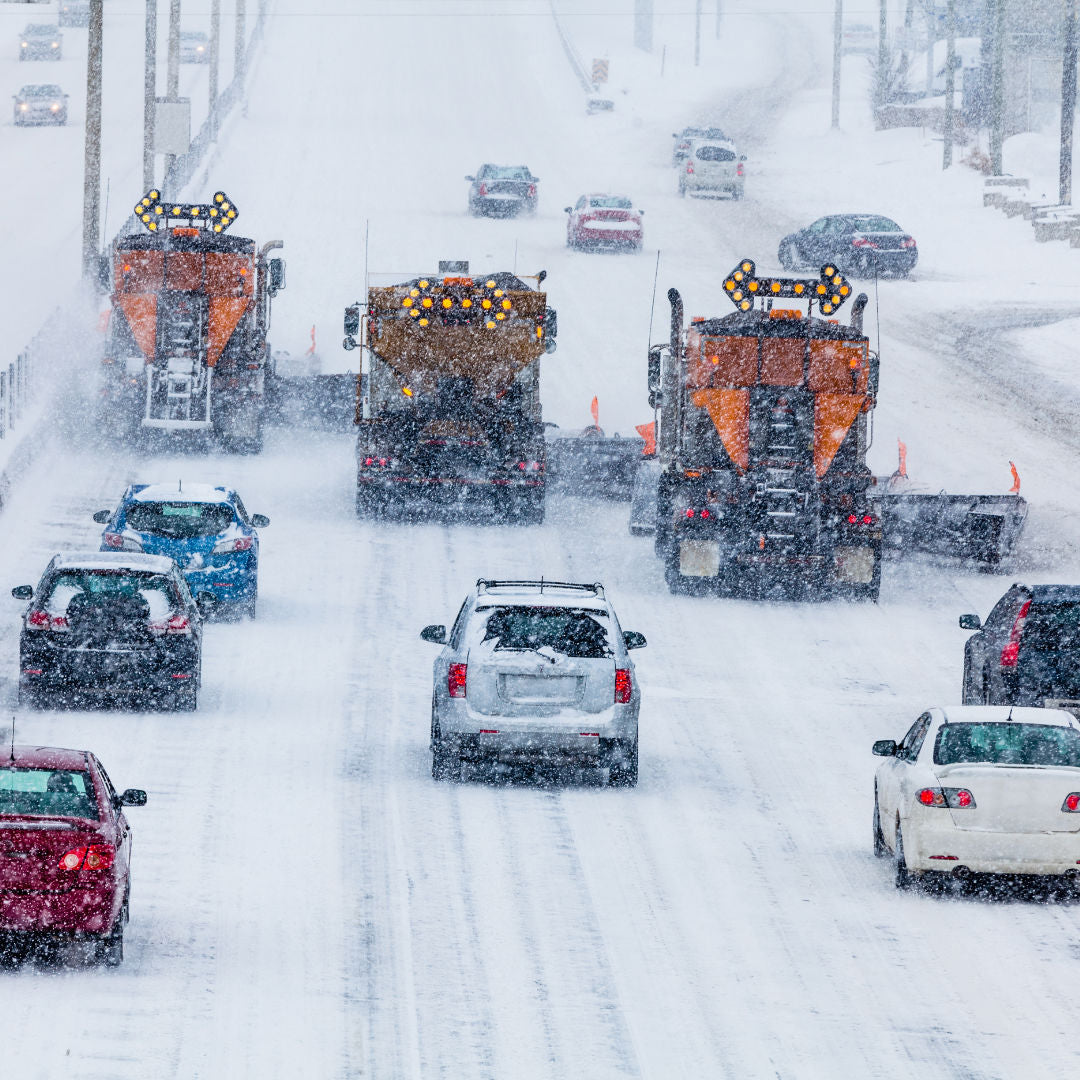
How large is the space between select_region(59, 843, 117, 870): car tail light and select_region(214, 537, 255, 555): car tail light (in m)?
13.0

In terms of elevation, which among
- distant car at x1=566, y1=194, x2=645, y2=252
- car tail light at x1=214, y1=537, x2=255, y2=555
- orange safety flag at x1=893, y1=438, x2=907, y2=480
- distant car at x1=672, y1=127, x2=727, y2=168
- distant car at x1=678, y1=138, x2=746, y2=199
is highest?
distant car at x1=672, y1=127, x2=727, y2=168

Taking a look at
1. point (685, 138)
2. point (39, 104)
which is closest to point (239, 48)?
point (39, 104)

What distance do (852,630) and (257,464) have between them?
12.5 m

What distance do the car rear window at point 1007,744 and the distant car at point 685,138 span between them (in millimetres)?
56081

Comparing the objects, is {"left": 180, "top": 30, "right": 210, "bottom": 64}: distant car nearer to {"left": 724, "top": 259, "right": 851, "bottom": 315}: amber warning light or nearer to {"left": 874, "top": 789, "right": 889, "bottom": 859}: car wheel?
{"left": 724, "top": 259, "right": 851, "bottom": 315}: amber warning light

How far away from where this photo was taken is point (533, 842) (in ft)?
55.2

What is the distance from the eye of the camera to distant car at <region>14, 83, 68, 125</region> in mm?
78688

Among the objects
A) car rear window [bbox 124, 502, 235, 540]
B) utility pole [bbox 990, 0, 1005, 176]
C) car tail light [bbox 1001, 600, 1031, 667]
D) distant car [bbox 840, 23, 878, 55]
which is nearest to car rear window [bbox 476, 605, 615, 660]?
car tail light [bbox 1001, 600, 1031, 667]

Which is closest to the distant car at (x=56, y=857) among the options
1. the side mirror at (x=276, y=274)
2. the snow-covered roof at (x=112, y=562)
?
the snow-covered roof at (x=112, y=562)

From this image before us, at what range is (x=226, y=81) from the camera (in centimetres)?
8669

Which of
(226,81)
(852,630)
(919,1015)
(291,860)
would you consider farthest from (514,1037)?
(226,81)

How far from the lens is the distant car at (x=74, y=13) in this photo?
108 m

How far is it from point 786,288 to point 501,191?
32400 millimetres

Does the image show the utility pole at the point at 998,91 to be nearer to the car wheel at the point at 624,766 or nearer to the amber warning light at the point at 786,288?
the amber warning light at the point at 786,288
